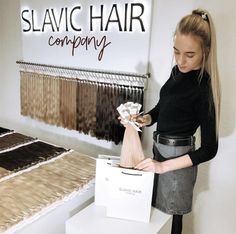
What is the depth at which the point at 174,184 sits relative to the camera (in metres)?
1.32

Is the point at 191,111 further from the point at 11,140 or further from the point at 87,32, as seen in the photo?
the point at 11,140

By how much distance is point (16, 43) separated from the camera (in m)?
2.84

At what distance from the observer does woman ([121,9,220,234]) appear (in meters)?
1.15

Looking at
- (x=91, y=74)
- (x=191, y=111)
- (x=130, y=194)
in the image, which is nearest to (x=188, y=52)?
(x=191, y=111)

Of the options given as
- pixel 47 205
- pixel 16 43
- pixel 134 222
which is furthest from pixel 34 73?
→ pixel 134 222

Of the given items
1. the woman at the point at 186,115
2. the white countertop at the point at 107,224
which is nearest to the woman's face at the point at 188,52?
the woman at the point at 186,115

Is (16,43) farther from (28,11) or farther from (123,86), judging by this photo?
(123,86)

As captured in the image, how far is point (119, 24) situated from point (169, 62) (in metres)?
0.46

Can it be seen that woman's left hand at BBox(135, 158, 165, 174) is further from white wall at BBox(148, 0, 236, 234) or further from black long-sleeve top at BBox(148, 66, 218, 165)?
white wall at BBox(148, 0, 236, 234)

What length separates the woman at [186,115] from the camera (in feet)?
3.76

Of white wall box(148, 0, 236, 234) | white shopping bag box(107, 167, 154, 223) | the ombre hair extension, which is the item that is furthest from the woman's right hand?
the ombre hair extension

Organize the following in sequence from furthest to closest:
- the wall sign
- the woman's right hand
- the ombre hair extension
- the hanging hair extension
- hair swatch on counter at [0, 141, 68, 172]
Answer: the ombre hair extension → the wall sign → hair swatch on counter at [0, 141, 68, 172] → the woman's right hand → the hanging hair extension

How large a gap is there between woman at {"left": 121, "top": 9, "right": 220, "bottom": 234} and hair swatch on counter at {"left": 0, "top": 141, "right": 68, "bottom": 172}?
0.84m

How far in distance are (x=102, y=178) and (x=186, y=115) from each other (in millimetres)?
487
